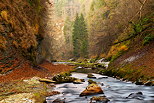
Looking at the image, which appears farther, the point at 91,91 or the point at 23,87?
the point at 23,87

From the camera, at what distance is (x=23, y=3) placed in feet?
55.3

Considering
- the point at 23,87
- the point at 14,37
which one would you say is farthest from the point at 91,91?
the point at 14,37

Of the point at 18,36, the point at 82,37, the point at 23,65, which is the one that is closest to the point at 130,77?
the point at 23,65

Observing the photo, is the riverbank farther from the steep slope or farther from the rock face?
the rock face

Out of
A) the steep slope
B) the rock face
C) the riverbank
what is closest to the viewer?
the riverbank

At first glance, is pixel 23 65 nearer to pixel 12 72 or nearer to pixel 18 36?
pixel 12 72

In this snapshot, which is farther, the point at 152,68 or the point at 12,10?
the point at 12,10

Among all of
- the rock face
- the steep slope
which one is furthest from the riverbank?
the rock face

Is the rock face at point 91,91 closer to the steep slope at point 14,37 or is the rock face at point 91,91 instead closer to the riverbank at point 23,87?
the riverbank at point 23,87

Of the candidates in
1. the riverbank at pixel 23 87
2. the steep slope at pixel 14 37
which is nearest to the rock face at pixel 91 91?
the riverbank at pixel 23 87

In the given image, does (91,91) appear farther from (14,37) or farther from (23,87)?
(14,37)

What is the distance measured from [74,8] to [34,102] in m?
120

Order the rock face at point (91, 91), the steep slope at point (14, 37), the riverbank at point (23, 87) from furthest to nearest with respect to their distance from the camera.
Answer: the steep slope at point (14, 37), the rock face at point (91, 91), the riverbank at point (23, 87)

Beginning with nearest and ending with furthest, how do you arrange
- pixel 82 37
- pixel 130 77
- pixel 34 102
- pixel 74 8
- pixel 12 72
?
pixel 34 102
pixel 130 77
pixel 12 72
pixel 82 37
pixel 74 8
